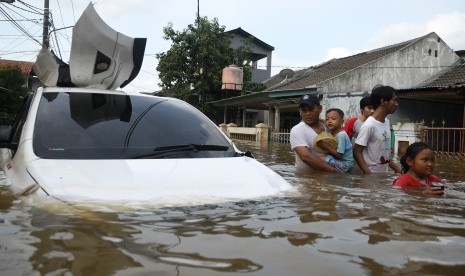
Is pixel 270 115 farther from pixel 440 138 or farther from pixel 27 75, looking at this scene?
pixel 27 75

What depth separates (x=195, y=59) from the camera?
2744 cm

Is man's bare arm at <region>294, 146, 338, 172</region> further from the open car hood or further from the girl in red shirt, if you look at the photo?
the open car hood

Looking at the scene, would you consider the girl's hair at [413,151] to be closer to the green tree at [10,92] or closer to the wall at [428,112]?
the wall at [428,112]

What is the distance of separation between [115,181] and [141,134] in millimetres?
797

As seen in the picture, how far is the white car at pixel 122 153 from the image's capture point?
2629 millimetres

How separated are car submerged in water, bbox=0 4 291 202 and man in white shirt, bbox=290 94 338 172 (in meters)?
1.32

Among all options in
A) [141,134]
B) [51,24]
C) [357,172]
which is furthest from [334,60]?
[141,134]

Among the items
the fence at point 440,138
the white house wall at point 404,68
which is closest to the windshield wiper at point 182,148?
the fence at point 440,138

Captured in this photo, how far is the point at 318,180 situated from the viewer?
434 centimetres

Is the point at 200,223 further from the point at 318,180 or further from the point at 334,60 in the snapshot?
the point at 334,60

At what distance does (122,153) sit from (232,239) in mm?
1382

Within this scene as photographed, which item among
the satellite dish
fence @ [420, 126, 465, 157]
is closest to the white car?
fence @ [420, 126, 465, 157]

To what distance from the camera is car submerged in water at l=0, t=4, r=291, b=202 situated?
2652mm

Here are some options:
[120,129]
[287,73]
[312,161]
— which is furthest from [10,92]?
[120,129]
